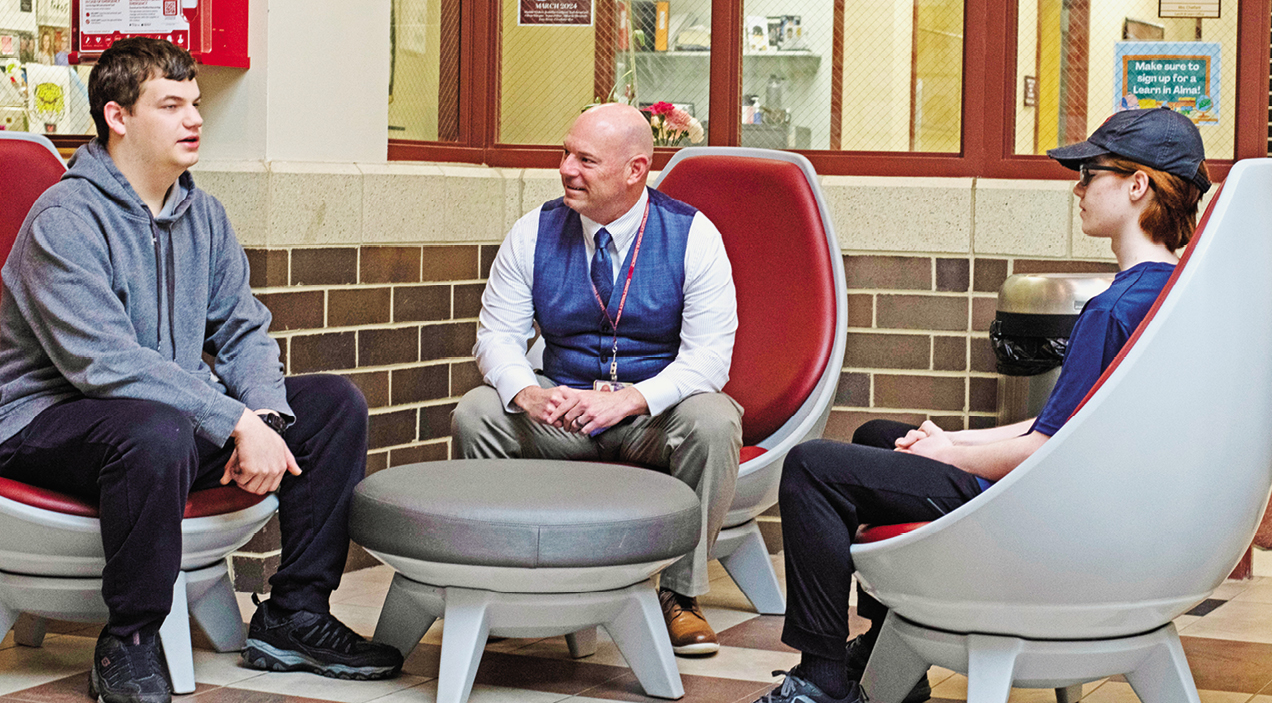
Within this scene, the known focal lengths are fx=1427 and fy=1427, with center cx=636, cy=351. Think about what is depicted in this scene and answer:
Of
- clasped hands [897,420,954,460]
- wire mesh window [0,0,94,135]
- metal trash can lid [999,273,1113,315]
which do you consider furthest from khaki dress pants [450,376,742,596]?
wire mesh window [0,0,94,135]

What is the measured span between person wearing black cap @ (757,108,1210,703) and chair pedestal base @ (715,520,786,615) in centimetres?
98

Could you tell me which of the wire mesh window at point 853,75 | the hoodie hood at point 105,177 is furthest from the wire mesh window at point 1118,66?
the hoodie hood at point 105,177

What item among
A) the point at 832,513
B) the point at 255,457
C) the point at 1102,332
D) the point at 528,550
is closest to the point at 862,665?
the point at 832,513

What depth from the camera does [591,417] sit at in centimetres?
301

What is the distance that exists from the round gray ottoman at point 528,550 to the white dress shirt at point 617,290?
44cm

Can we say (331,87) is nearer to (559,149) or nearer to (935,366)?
(559,149)

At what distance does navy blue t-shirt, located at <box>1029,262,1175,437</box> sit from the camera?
7.23 feet

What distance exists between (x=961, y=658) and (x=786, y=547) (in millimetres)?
336

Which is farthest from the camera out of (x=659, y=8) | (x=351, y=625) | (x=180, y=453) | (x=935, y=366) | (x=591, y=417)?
(x=659, y=8)

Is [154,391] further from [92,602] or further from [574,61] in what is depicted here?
[574,61]

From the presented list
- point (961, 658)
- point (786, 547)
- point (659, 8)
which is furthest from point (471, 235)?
point (961, 658)

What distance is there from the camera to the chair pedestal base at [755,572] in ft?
11.1

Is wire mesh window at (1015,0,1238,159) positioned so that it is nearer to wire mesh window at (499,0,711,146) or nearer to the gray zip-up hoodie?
wire mesh window at (499,0,711,146)

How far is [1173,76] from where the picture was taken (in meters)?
3.94
